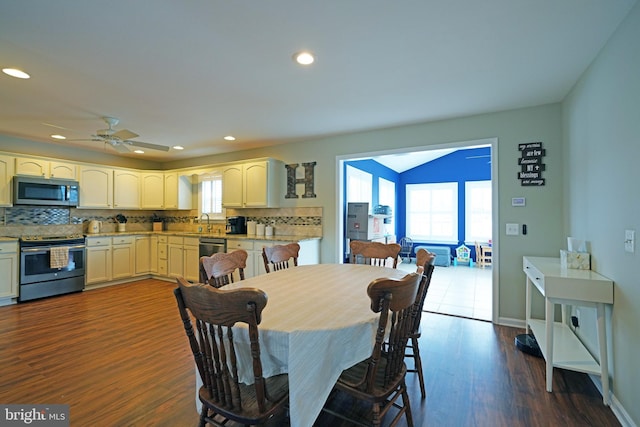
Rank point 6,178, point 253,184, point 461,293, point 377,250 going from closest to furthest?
1. point 377,250
2. point 6,178
3. point 461,293
4. point 253,184

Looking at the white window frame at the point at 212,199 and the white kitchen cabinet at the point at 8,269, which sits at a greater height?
the white window frame at the point at 212,199

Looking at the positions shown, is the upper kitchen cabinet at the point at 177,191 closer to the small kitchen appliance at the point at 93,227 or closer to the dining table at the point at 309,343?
the small kitchen appliance at the point at 93,227

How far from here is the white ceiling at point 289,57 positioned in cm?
183

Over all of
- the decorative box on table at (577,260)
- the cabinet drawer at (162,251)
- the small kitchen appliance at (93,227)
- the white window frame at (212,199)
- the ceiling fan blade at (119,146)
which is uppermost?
the ceiling fan blade at (119,146)

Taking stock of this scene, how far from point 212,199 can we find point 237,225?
1.06 meters

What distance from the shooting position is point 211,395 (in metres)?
1.37

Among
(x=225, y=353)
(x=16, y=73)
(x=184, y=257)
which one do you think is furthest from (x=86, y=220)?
(x=225, y=353)

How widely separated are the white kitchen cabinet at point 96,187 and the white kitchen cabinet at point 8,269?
1.20 meters

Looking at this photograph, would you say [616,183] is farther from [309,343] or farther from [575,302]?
[309,343]

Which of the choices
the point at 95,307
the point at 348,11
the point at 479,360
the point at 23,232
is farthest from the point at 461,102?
the point at 23,232

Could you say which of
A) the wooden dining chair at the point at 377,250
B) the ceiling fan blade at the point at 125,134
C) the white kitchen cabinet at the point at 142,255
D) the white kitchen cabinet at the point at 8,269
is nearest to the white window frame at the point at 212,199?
the white kitchen cabinet at the point at 142,255

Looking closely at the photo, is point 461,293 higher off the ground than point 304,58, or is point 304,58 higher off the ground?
point 304,58

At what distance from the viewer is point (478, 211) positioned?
8195 mm

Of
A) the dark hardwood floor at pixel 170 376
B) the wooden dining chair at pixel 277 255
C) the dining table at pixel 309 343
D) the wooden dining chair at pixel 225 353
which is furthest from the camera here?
the wooden dining chair at pixel 277 255
